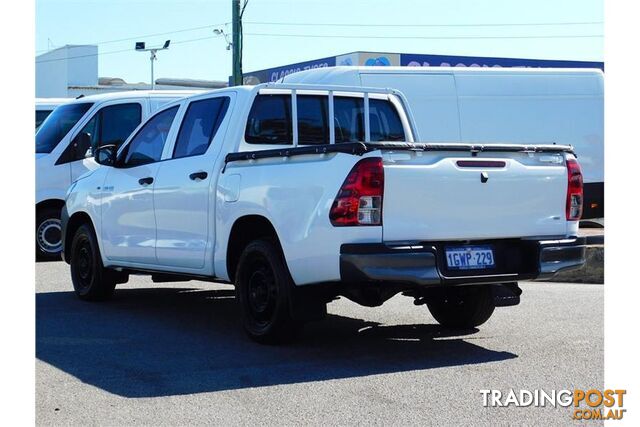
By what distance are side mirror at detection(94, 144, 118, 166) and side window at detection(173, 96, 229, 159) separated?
3.72 ft

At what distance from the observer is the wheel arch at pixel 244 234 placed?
7668mm

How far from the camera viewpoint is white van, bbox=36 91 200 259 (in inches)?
568

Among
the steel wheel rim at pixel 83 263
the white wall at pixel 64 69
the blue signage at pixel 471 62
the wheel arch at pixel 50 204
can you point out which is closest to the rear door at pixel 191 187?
the steel wheel rim at pixel 83 263

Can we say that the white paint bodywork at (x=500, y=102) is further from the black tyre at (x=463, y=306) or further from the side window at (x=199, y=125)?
the black tyre at (x=463, y=306)

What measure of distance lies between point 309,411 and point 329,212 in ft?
5.20

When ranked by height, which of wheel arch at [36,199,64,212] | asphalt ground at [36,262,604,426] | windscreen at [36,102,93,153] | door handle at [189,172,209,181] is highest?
windscreen at [36,102,93,153]

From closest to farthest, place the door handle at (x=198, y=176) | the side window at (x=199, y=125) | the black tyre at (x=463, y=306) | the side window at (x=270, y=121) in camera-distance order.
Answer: the black tyre at (x=463, y=306) → the door handle at (x=198, y=176) → the side window at (x=270, y=121) → the side window at (x=199, y=125)

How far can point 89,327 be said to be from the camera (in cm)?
859

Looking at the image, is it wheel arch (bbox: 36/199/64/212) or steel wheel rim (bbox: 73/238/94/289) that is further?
wheel arch (bbox: 36/199/64/212)

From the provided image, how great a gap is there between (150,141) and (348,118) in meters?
1.91

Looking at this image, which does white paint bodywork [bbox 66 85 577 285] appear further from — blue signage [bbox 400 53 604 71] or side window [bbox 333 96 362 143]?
blue signage [bbox 400 53 604 71]

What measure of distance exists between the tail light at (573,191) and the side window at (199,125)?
2.85 metres

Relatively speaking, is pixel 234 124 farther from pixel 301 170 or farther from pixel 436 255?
pixel 436 255

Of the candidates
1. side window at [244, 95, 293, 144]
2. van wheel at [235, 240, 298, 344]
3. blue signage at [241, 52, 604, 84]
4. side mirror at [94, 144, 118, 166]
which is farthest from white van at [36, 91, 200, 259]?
blue signage at [241, 52, 604, 84]
